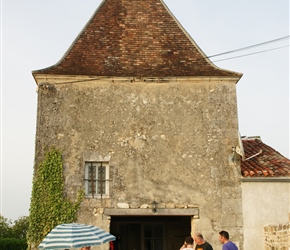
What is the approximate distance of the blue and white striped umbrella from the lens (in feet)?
24.2

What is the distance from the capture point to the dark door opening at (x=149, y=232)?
50.8 ft

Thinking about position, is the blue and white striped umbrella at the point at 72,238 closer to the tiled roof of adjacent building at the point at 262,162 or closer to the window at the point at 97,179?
the window at the point at 97,179

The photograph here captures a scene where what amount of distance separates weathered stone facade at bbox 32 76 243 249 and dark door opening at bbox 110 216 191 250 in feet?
12.0

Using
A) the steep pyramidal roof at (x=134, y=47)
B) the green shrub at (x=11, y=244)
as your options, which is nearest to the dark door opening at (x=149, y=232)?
the steep pyramidal roof at (x=134, y=47)

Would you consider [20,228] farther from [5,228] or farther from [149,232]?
[149,232]

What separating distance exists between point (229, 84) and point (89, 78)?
4233 mm

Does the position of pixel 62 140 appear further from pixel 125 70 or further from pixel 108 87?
pixel 125 70

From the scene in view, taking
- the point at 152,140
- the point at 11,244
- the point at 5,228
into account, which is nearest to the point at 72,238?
the point at 152,140

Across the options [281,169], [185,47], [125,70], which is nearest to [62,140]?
[125,70]

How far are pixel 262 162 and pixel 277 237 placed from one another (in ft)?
7.84

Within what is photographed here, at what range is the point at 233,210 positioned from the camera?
39.4 feet

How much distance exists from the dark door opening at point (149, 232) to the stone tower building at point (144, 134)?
11.9 feet

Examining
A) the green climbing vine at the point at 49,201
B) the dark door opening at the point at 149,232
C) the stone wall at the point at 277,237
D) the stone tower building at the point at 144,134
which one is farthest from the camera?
the dark door opening at the point at 149,232

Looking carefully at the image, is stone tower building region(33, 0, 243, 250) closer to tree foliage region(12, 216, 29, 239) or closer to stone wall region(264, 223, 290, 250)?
stone wall region(264, 223, 290, 250)
